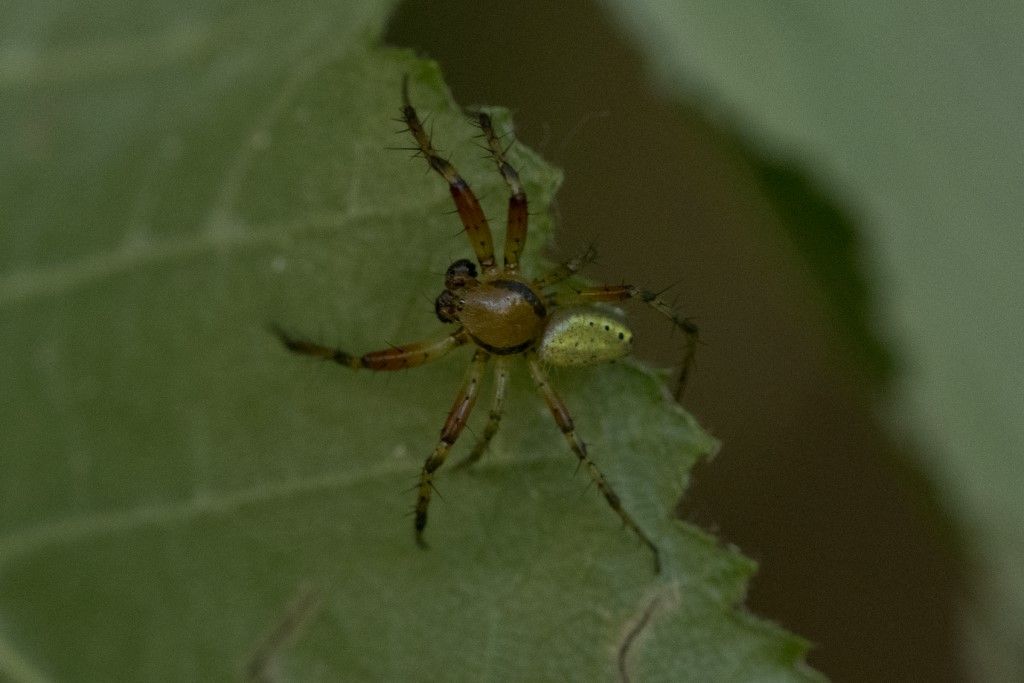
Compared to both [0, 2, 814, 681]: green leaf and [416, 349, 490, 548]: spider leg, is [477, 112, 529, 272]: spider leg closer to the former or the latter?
[0, 2, 814, 681]: green leaf

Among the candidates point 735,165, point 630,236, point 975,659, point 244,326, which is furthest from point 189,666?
point 630,236

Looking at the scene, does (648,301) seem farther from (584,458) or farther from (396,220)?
(396,220)

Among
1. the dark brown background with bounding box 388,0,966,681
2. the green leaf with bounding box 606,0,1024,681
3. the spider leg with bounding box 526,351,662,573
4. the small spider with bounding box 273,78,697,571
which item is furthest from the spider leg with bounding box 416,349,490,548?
the dark brown background with bounding box 388,0,966,681

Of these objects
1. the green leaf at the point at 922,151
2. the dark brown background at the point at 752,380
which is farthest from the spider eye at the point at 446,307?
the dark brown background at the point at 752,380

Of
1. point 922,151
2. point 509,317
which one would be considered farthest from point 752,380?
point 922,151

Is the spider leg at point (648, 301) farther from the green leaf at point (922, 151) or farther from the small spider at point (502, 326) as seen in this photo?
the green leaf at point (922, 151)

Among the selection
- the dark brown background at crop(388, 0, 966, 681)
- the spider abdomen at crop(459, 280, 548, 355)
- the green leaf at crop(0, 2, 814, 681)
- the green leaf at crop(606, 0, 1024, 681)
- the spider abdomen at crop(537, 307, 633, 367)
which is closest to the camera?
the green leaf at crop(606, 0, 1024, 681)

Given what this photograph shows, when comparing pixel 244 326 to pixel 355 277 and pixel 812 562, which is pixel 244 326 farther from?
pixel 812 562
